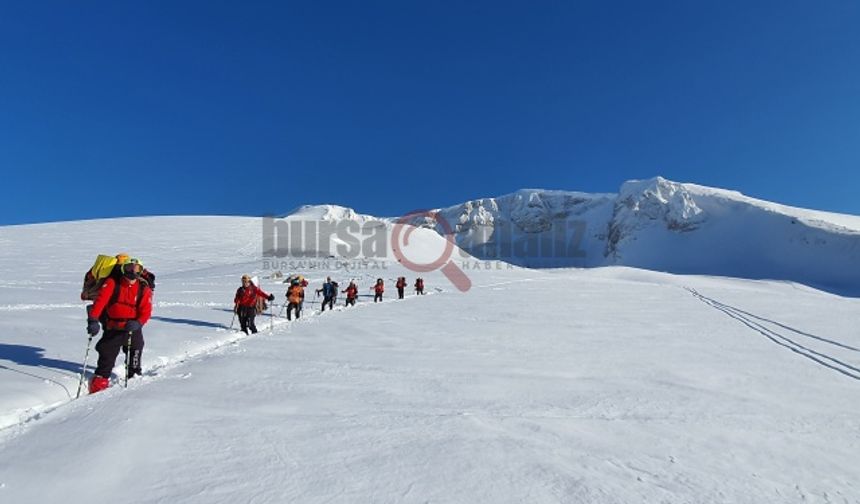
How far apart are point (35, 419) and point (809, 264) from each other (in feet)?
406

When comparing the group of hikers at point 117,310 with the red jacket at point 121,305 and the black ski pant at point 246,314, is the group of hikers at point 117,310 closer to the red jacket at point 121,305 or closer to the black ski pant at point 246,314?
the red jacket at point 121,305

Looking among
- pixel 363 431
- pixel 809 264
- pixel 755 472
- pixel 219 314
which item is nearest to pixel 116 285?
pixel 363 431

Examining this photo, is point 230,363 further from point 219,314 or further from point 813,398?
point 219,314

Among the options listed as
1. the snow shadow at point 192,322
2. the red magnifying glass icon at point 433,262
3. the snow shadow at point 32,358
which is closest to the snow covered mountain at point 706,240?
the red magnifying glass icon at point 433,262

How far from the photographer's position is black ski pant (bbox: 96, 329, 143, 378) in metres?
5.43

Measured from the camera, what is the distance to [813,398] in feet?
17.2

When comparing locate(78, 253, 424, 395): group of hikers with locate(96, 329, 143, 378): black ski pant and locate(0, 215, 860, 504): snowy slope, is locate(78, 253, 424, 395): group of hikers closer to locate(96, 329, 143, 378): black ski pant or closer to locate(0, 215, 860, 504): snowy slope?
locate(96, 329, 143, 378): black ski pant

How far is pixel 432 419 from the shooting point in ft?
13.4

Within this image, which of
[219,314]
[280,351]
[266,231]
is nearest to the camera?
[280,351]

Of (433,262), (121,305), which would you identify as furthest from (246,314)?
(433,262)

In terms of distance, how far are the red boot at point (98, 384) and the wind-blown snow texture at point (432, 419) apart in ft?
0.88

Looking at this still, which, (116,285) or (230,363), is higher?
(116,285)

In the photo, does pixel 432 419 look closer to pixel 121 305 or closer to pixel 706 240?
pixel 121 305

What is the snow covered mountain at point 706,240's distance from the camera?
95062 mm
